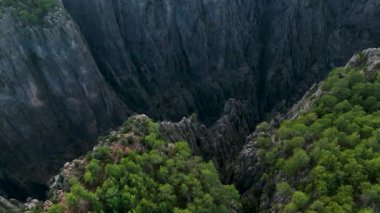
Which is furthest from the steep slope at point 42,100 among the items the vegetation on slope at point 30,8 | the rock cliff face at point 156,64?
the vegetation on slope at point 30,8

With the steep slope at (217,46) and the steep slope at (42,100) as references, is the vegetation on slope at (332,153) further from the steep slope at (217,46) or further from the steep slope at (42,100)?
the steep slope at (217,46)

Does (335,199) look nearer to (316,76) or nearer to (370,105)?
(370,105)

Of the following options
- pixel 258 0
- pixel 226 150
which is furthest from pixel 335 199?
pixel 258 0

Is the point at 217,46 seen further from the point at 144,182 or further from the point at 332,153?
the point at 144,182

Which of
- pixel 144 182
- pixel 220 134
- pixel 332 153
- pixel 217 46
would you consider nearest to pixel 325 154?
pixel 332 153

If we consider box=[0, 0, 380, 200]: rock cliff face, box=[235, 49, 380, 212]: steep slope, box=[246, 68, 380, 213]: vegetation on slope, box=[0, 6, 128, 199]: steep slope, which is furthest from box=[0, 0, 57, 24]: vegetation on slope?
box=[246, 68, 380, 213]: vegetation on slope

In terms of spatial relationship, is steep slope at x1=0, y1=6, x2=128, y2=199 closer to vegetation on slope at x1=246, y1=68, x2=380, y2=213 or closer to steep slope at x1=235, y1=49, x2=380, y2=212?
steep slope at x1=235, y1=49, x2=380, y2=212
